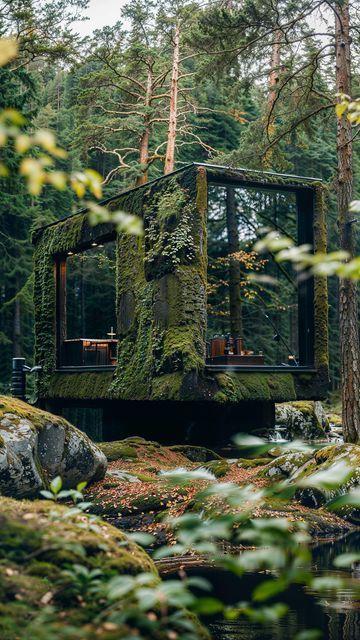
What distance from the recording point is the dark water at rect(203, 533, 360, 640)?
5.02 meters

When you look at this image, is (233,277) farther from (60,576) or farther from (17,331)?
(60,576)

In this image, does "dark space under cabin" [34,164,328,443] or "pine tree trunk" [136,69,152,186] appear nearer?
"dark space under cabin" [34,164,328,443]

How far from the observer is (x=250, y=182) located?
48.6ft

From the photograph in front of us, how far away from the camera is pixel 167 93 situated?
25.2 m

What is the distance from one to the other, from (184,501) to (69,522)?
7.30 metres

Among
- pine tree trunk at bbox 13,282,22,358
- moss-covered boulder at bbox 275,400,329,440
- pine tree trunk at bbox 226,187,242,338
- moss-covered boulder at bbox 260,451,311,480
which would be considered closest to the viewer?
moss-covered boulder at bbox 260,451,311,480

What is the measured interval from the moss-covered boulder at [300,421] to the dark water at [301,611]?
42.2 feet

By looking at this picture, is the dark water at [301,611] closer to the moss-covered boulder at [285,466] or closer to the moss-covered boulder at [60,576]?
the moss-covered boulder at [60,576]

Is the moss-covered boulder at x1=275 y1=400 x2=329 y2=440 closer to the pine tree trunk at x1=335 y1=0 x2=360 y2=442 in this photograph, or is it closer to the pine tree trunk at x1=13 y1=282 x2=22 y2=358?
the pine tree trunk at x1=335 y1=0 x2=360 y2=442

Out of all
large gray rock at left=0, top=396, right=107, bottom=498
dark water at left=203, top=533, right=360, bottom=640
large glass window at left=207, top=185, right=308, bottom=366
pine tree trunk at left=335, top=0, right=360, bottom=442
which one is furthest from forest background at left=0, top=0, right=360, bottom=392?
dark water at left=203, top=533, right=360, bottom=640

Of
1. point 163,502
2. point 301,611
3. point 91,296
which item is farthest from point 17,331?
point 301,611

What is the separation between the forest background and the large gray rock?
23.5ft

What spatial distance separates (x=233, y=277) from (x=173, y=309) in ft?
33.9

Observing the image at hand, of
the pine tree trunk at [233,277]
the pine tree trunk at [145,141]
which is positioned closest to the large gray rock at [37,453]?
the pine tree trunk at [233,277]
